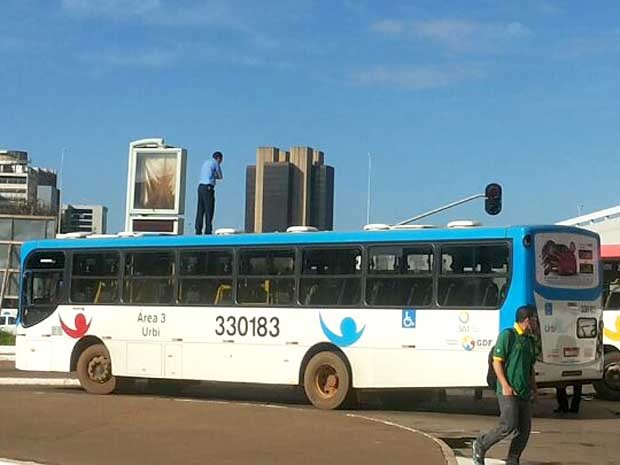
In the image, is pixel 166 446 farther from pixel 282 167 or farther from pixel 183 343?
pixel 282 167

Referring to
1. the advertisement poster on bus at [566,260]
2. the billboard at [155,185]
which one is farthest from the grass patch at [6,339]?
the advertisement poster on bus at [566,260]

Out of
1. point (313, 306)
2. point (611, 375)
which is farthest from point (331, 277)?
A: point (611, 375)

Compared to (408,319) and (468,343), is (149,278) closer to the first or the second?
(408,319)

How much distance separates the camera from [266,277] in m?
18.1

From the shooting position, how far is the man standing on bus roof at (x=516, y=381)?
10.2m

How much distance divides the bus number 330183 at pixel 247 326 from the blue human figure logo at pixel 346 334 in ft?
3.57

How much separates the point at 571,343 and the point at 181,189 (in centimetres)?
1514

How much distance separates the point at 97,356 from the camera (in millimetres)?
20109

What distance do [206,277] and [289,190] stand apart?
459 inches

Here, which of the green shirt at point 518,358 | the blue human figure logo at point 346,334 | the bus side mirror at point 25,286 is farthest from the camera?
the bus side mirror at point 25,286

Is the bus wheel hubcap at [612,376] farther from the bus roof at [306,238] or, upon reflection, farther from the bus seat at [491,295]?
the bus seat at [491,295]

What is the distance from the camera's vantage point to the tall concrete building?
2894 centimetres

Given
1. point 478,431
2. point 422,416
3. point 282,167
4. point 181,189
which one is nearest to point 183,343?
point 422,416

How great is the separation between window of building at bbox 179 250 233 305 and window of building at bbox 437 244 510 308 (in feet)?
13.8
